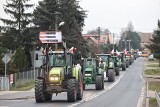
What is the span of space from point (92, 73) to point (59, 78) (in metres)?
13.4

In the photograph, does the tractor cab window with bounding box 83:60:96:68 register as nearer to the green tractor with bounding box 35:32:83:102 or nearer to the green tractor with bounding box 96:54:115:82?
the green tractor with bounding box 96:54:115:82

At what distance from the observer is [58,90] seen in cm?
2447

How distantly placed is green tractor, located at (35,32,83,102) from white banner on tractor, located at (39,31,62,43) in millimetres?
756

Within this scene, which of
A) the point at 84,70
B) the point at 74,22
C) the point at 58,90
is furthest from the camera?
the point at 74,22

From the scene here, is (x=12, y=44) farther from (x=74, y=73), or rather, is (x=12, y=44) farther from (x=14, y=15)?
(x=74, y=73)

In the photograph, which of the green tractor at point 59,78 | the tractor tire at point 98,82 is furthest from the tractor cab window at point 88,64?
the green tractor at point 59,78

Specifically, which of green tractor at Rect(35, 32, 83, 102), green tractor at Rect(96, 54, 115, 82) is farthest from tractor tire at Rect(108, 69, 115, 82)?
green tractor at Rect(35, 32, 83, 102)

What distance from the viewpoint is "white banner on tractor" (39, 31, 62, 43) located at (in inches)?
958

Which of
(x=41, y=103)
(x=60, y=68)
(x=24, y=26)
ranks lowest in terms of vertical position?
(x=41, y=103)

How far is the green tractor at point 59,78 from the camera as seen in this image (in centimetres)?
2447

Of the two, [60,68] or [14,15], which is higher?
[14,15]

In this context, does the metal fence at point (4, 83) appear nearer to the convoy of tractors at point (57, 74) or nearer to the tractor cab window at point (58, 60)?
the convoy of tractors at point (57, 74)

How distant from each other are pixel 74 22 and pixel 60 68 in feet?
172

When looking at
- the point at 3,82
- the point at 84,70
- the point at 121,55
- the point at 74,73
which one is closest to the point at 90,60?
the point at 84,70
